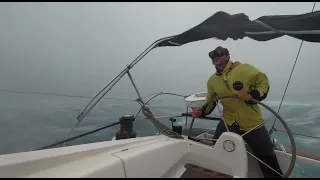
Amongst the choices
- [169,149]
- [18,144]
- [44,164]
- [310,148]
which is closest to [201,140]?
[169,149]

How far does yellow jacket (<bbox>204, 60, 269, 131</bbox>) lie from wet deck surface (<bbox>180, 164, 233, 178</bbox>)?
0.65 metres

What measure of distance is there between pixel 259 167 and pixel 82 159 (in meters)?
1.80

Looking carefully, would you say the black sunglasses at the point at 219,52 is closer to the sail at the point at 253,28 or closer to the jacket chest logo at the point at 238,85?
the jacket chest logo at the point at 238,85

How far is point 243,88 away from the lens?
242 centimetres

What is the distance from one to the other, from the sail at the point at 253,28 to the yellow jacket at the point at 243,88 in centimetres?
55

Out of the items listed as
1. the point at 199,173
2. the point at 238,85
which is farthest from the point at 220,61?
the point at 199,173

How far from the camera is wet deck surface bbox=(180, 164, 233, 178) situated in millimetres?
1779

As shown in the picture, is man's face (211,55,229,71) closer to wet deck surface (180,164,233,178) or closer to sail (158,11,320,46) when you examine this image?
sail (158,11,320,46)

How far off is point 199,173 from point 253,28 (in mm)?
1784

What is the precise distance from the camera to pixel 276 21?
266 cm

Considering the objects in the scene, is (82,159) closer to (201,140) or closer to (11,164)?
(11,164)

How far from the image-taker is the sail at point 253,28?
2.46 metres

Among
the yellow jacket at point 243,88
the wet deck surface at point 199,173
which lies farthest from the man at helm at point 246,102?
the wet deck surface at point 199,173

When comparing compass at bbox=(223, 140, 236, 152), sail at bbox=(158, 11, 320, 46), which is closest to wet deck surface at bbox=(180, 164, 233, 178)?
compass at bbox=(223, 140, 236, 152)
